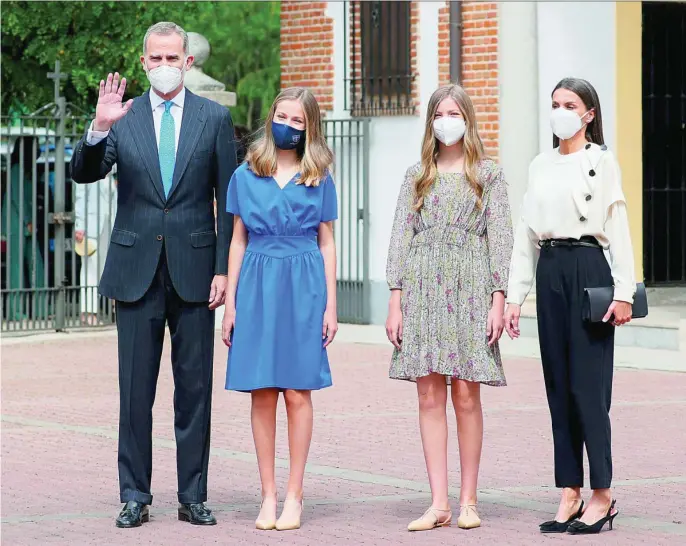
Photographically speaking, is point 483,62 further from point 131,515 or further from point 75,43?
point 131,515

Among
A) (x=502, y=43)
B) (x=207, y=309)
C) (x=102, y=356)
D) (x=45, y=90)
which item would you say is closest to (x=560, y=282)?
(x=207, y=309)

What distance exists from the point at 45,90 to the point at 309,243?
18.6 m

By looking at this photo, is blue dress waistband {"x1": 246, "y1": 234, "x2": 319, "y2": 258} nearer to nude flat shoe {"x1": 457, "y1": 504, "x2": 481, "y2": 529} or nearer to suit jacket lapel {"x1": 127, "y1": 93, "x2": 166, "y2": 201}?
suit jacket lapel {"x1": 127, "y1": 93, "x2": 166, "y2": 201}

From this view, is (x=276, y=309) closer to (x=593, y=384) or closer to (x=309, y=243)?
(x=309, y=243)

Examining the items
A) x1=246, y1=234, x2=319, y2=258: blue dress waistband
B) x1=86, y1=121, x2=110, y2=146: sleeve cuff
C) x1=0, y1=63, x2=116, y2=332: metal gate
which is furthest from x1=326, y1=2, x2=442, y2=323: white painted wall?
x1=86, y1=121, x2=110, y2=146: sleeve cuff

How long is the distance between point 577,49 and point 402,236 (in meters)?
10.6

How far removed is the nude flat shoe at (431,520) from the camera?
6.68 metres

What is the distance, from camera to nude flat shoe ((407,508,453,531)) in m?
6.68

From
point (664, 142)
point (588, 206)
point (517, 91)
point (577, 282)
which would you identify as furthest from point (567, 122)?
point (664, 142)

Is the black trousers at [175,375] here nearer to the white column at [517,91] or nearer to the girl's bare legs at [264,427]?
the girl's bare legs at [264,427]

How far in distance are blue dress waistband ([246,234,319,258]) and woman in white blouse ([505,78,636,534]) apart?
0.92m

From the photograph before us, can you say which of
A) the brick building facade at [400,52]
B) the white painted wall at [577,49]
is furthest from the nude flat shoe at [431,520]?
the white painted wall at [577,49]

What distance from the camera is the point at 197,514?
6.86 m

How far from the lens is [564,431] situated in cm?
683
